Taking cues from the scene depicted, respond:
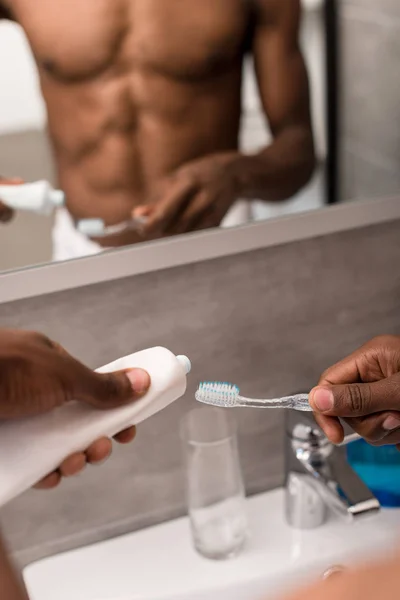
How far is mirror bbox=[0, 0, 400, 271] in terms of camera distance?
0.66 meters

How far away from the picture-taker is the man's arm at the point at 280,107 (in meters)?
0.71

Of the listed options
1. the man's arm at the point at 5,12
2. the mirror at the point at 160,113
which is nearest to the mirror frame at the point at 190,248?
the mirror at the point at 160,113

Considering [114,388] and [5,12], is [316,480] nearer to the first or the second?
[114,388]

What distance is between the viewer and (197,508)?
784 mm

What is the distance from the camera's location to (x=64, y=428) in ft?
1.76

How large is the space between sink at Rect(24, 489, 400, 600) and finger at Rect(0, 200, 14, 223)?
14.9 inches

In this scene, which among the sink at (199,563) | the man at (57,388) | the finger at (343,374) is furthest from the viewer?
the sink at (199,563)

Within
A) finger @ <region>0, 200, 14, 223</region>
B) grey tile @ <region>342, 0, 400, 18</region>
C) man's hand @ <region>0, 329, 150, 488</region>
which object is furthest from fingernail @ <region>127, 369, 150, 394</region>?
grey tile @ <region>342, 0, 400, 18</region>

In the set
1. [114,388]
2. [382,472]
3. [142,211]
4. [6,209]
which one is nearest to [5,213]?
[6,209]

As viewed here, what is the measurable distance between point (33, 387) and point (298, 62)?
43cm

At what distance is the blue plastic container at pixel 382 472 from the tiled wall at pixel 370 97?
290 mm

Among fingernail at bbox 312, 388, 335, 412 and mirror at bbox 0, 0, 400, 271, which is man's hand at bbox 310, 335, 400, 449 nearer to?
fingernail at bbox 312, 388, 335, 412

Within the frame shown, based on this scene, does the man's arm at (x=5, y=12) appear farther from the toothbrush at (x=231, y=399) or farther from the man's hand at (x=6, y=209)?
the toothbrush at (x=231, y=399)

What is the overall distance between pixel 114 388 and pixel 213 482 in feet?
0.92
